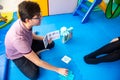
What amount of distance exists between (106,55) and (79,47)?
1.45ft

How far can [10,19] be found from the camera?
248cm

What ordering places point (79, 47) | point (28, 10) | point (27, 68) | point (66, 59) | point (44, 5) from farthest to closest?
1. point (44, 5)
2. point (79, 47)
3. point (66, 59)
4. point (27, 68)
5. point (28, 10)

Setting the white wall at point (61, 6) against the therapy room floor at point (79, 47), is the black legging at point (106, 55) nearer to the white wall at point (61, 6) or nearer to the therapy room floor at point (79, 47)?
the therapy room floor at point (79, 47)

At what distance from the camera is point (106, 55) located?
1798mm

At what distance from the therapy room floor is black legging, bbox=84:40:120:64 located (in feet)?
0.33

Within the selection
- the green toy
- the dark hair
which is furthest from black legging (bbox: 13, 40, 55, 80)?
the green toy

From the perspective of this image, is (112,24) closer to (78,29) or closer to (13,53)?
(78,29)

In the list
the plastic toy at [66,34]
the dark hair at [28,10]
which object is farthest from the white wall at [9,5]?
the dark hair at [28,10]

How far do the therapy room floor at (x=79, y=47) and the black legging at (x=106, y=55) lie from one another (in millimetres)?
101

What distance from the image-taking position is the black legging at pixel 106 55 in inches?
69.0

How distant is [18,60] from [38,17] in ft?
1.98

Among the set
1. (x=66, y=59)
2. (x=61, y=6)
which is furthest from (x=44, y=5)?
(x=66, y=59)

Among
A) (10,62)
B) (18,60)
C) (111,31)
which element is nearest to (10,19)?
(10,62)

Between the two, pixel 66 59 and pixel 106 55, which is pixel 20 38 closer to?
pixel 66 59
